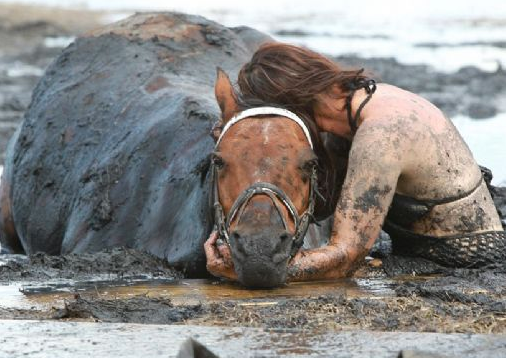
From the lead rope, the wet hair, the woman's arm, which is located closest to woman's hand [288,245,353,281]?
the woman's arm

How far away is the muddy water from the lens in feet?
16.6

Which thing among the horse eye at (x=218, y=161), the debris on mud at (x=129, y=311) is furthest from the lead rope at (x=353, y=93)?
the debris on mud at (x=129, y=311)

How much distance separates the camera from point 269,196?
5.12 m

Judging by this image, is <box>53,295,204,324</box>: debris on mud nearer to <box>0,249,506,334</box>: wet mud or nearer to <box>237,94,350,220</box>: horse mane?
<box>0,249,506,334</box>: wet mud

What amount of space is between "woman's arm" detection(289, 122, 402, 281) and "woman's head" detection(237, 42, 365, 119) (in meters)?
0.30

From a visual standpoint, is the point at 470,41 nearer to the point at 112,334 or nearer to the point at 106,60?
the point at 106,60

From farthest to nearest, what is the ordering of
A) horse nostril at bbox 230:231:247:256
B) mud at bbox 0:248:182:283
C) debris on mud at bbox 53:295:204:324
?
mud at bbox 0:248:182:283
horse nostril at bbox 230:231:247:256
debris on mud at bbox 53:295:204:324

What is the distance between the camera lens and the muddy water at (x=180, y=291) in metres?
5.07

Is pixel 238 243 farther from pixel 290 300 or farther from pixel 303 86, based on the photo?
pixel 303 86

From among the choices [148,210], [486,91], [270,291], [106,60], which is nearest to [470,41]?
[486,91]

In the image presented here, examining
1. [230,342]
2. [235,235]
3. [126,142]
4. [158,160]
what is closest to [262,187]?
[235,235]

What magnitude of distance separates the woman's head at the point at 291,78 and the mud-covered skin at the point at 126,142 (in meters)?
0.64

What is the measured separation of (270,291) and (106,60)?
3.91 metres

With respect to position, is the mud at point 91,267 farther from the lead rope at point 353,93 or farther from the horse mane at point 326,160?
the lead rope at point 353,93
